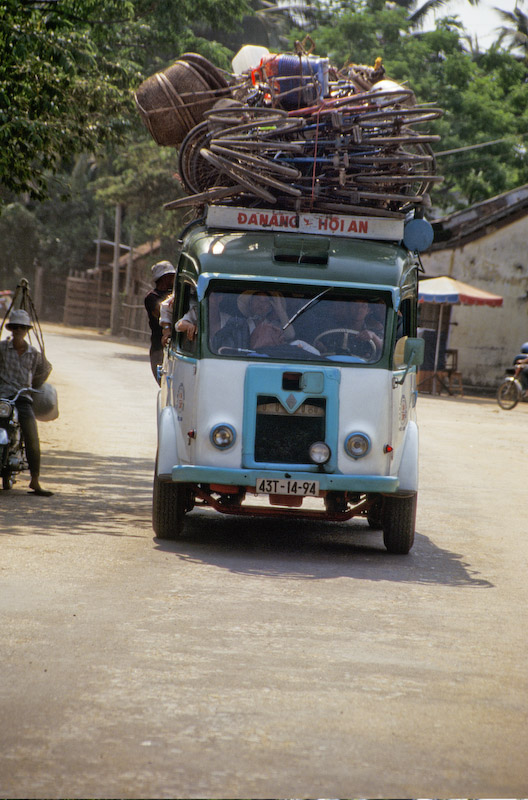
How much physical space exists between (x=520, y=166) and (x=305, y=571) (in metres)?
35.8

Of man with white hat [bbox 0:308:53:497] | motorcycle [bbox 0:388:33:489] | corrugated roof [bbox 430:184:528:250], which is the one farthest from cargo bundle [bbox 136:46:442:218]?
corrugated roof [bbox 430:184:528:250]

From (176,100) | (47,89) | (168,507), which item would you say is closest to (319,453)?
(168,507)

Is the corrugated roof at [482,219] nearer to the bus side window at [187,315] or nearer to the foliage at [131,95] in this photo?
the foliage at [131,95]

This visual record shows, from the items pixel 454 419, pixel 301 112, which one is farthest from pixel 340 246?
pixel 454 419

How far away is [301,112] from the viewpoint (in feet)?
32.0

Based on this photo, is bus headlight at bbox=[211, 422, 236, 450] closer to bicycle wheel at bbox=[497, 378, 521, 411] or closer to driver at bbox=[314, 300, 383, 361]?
driver at bbox=[314, 300, 383, 361]

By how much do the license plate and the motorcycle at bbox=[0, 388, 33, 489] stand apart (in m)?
3.21

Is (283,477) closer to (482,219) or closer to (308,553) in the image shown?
(308,553)

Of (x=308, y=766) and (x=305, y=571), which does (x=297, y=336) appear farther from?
(x=308, y=766)

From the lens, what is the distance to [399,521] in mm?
9008

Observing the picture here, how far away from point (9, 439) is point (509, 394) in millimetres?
19348

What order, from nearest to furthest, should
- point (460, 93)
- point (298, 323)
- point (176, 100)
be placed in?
point (298, 323)
point (176, 100)
point (460, 93)

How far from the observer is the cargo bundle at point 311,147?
9453 mm

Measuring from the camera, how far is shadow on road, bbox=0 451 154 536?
9594 mm
